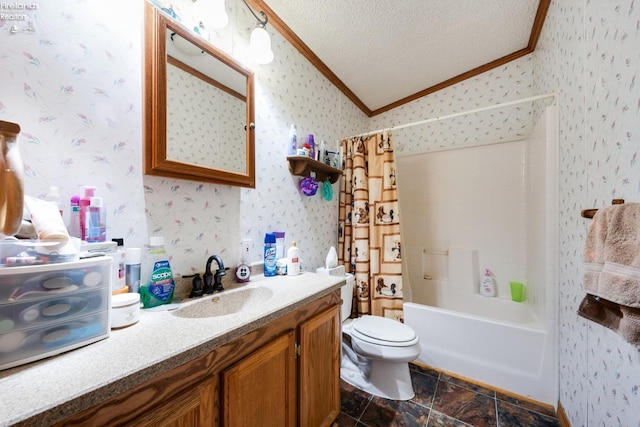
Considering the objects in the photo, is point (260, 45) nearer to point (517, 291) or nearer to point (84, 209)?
point (84, 209)

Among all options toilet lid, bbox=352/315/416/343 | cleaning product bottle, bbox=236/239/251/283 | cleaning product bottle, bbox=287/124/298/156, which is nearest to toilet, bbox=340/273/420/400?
toilet lid, bbox=352/315/416/343

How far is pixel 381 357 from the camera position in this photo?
145 cm

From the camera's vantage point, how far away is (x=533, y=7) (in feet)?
5.31

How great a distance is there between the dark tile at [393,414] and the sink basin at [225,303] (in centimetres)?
95

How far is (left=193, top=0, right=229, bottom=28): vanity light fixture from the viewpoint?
106 cm

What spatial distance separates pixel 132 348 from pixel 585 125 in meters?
1.90

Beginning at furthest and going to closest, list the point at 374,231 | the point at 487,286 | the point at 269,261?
the point at 487,286
the point at 374,231
the point at 269,261

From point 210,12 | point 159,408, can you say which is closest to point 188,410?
point 159,408

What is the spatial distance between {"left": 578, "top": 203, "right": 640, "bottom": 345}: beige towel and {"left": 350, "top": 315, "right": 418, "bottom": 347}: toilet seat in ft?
2.83

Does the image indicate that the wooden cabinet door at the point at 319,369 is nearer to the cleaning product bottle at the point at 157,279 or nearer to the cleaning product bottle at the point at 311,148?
the cleaning product bottle at the point at 157,279

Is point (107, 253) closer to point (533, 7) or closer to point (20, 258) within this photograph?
point (20, 258)

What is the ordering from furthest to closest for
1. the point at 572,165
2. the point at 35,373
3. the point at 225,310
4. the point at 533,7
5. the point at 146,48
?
the point at 533,7, the point at 572,165, the point at 225,310, the point at 146,48, the point at 35,373

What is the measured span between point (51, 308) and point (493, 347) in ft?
7.11

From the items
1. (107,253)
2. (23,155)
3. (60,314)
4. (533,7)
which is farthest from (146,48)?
(533,7)
